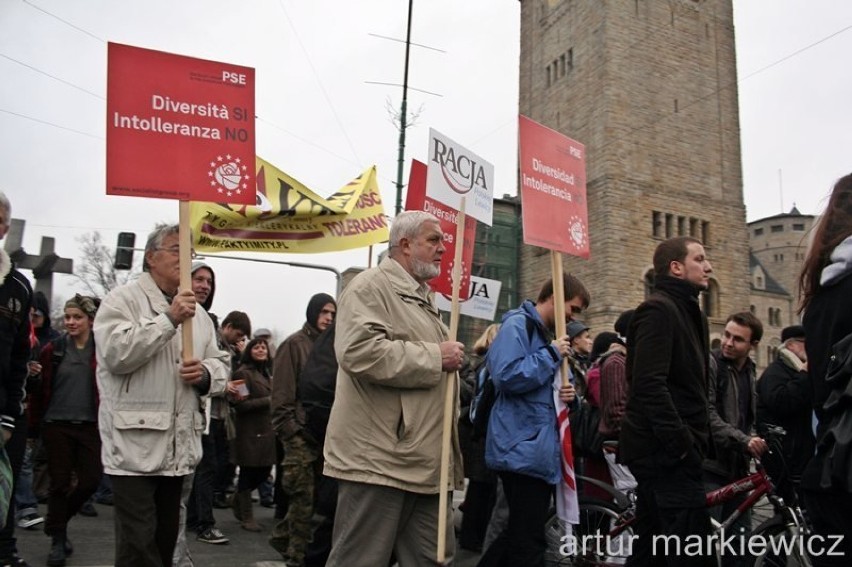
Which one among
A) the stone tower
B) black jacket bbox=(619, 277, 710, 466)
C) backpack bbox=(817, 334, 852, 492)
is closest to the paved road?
black jacket bbox=(619, 277, 710, 466)

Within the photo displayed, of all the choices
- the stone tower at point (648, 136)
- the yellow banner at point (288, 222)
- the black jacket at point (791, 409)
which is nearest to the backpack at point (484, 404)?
the black jacket at point (791, 409)

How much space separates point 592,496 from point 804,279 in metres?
3.04

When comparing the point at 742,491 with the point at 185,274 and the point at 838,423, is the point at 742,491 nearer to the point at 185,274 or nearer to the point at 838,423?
the point at 838,423

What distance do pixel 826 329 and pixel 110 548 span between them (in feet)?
17.5

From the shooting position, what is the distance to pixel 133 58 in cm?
396

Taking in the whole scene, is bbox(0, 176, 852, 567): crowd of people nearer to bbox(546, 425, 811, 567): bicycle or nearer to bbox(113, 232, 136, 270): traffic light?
bbox(546, 425, 811, 567): bicycle

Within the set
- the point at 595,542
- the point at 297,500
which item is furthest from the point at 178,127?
the point at 595,542

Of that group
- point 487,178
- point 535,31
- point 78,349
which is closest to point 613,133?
point 535,31

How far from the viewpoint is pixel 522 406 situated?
4.20m

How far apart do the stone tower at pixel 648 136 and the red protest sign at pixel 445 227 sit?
89.7 ft

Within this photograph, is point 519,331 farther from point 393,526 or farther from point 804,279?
point 804,279

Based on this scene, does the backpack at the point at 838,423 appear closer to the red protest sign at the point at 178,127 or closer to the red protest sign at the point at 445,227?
the red protest sign at the point at 178,127

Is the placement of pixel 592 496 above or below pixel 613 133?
below

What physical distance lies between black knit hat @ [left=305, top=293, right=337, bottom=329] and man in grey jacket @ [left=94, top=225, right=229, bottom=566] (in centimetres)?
209
